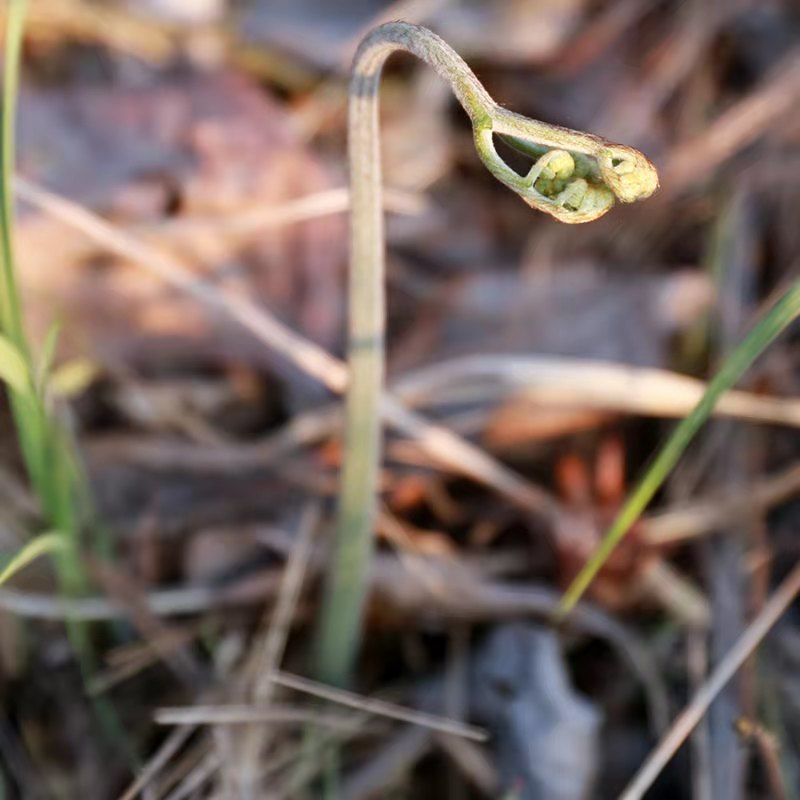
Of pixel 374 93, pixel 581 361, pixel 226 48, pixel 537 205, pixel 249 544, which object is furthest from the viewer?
pixel 226 48

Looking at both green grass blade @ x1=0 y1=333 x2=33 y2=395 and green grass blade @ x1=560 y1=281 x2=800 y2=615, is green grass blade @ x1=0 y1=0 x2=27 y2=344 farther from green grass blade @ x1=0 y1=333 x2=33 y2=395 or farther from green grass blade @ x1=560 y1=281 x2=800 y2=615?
green grass blade @ x1=560 y1=281 x2=800 y2=615

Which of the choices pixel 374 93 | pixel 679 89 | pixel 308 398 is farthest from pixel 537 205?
pixel 679 89

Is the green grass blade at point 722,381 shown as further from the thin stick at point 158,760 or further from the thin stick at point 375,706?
the thin stick at point 158,760

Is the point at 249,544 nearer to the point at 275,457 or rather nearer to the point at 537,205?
the point at 275,457

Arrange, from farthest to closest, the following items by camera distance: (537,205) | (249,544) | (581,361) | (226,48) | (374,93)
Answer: (226,48), (581,361), (249,544), (374,93), (537,205)

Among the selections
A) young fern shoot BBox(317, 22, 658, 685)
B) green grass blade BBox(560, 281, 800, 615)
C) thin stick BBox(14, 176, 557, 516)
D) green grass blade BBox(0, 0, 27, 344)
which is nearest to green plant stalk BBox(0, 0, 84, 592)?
green grass blade BBox(0, 0, 27, 344)
